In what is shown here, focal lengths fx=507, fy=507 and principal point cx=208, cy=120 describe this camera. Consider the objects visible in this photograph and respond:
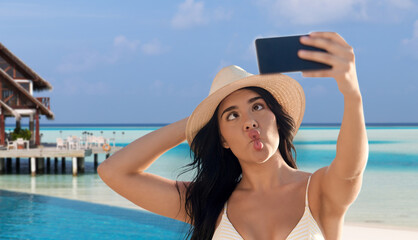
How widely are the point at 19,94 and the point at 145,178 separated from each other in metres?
25.7

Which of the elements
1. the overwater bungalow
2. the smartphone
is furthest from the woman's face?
the overwater bungalow

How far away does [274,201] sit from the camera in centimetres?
208

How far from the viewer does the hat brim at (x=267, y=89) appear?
83.1 inches

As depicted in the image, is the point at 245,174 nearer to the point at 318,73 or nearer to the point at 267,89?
the point at 267,89

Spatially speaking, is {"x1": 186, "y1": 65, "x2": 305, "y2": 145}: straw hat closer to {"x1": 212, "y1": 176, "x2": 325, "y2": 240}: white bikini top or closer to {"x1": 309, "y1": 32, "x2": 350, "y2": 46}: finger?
{"x1": 212, "y1": 176, "x2": 325, "y2": 240}: white bikini top

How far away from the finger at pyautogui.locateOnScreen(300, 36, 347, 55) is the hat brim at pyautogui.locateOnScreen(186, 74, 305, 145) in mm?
746

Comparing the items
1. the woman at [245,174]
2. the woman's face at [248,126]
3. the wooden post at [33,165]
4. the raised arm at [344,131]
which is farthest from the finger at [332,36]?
the wooden post at [33,165]

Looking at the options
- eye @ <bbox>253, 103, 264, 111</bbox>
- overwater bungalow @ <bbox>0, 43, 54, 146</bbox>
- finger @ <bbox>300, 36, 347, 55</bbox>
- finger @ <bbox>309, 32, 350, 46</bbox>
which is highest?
overwater bungalow @ <bbox>0, 43, 54, 146</bbox>

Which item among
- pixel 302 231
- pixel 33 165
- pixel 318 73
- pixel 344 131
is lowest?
pixel 33 165

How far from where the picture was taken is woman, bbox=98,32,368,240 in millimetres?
1954

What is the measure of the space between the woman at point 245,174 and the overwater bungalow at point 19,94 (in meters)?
23.3

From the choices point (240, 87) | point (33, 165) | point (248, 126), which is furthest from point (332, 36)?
point (33, 165)

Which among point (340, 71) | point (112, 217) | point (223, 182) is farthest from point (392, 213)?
point (340, 71)

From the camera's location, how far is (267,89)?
221 cm
